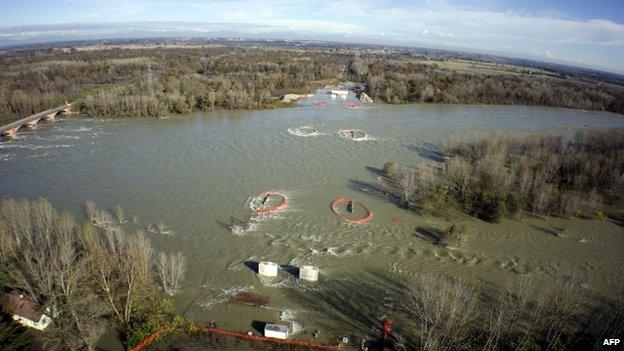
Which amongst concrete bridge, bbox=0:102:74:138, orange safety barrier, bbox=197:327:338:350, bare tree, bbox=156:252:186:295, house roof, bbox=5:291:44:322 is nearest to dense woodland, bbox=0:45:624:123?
concrete bridge, bbox=0:102:74:138

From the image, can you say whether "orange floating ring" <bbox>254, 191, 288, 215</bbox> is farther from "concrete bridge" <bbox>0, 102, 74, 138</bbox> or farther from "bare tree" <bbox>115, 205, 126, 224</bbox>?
"concrete bridge" <bbox>0, 102, 74, 138</bbox>

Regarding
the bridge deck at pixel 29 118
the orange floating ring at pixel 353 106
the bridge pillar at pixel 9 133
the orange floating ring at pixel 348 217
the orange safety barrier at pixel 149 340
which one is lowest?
the orange safety barrier at pixel 149 340

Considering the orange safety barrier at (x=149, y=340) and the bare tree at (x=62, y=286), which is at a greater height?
the bare tree at (x=62, y=286)

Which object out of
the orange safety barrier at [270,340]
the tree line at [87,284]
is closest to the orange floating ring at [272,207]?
the tree line at [87,284]

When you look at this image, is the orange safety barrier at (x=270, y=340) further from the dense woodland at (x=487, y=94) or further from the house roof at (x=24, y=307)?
the dense woodland at (x=487, y=94)

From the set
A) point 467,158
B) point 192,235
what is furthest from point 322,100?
point 192,235

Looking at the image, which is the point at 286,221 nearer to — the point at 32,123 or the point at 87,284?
the point at 87,284

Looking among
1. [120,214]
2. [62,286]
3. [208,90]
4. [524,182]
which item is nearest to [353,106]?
[208,90]
